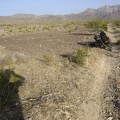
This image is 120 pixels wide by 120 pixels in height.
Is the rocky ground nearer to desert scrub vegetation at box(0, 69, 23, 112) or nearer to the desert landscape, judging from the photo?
the desert landscape

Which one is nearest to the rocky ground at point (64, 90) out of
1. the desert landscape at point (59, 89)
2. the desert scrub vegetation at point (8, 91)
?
the desert landscape at point (59, 89)

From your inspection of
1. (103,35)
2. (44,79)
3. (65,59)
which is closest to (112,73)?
(65,59)

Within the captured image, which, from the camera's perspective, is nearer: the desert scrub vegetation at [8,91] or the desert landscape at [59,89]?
the desert landscape at [59,89]

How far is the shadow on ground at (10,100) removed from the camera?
736cm

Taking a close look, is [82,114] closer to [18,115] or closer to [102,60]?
[18,115]

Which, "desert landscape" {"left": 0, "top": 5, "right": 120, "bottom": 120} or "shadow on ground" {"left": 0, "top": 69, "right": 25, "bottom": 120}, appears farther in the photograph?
"desert landscape" {"left": 0, "top": 5, "right": 120, "bottom": 120}

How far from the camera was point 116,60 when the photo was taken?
15.9m

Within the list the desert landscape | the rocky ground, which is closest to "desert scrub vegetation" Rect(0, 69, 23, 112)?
the desert landscape

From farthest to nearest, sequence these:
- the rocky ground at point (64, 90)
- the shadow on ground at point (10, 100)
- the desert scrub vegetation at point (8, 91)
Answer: the desert scrub vegetation at point (8, 91) < the rocky ground at point (64, 90) < the shadow on ground at point (10, 100)

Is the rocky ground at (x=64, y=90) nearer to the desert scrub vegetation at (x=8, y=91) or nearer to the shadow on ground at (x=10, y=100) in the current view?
the shadow on ground at (x=10, y=100)

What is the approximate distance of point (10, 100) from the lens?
8156mm

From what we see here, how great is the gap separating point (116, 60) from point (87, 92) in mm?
6763

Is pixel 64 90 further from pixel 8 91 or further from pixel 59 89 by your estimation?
pixel 8 91

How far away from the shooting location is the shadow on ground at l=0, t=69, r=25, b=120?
736cm
